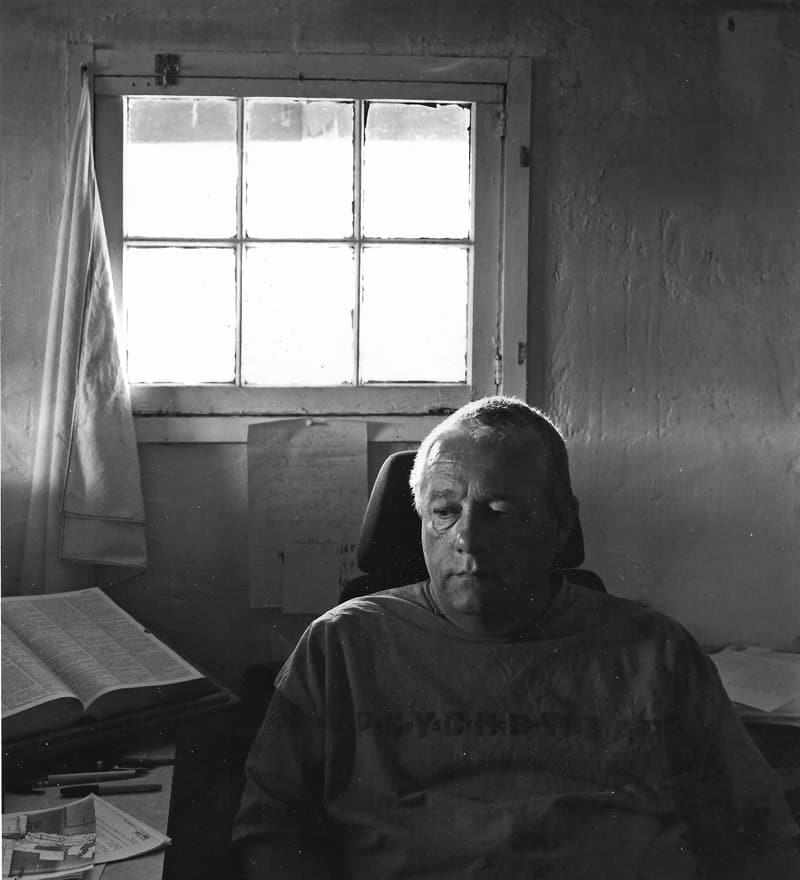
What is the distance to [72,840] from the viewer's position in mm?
827

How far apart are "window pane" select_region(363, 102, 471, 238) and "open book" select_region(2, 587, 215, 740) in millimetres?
796

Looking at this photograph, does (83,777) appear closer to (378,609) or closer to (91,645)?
(91,645)

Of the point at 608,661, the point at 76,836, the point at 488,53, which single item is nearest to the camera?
the point at 76,836

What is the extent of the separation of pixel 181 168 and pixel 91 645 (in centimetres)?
85

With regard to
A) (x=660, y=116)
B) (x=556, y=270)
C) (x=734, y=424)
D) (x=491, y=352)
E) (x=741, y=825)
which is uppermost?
(x=660, y=116)

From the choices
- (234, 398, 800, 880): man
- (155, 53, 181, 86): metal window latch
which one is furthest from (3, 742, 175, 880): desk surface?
(155, 53, 181, 86): metal window latch

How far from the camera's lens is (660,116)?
1.53m

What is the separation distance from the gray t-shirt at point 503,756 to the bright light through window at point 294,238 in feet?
2.24

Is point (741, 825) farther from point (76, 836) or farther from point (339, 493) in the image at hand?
point (339, 493)

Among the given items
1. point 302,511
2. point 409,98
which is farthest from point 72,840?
point 409,98

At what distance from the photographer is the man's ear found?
93 cm

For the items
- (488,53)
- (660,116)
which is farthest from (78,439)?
(660,116)

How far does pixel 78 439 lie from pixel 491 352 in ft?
2.47

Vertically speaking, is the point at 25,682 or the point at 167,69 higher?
the point at 167,69
